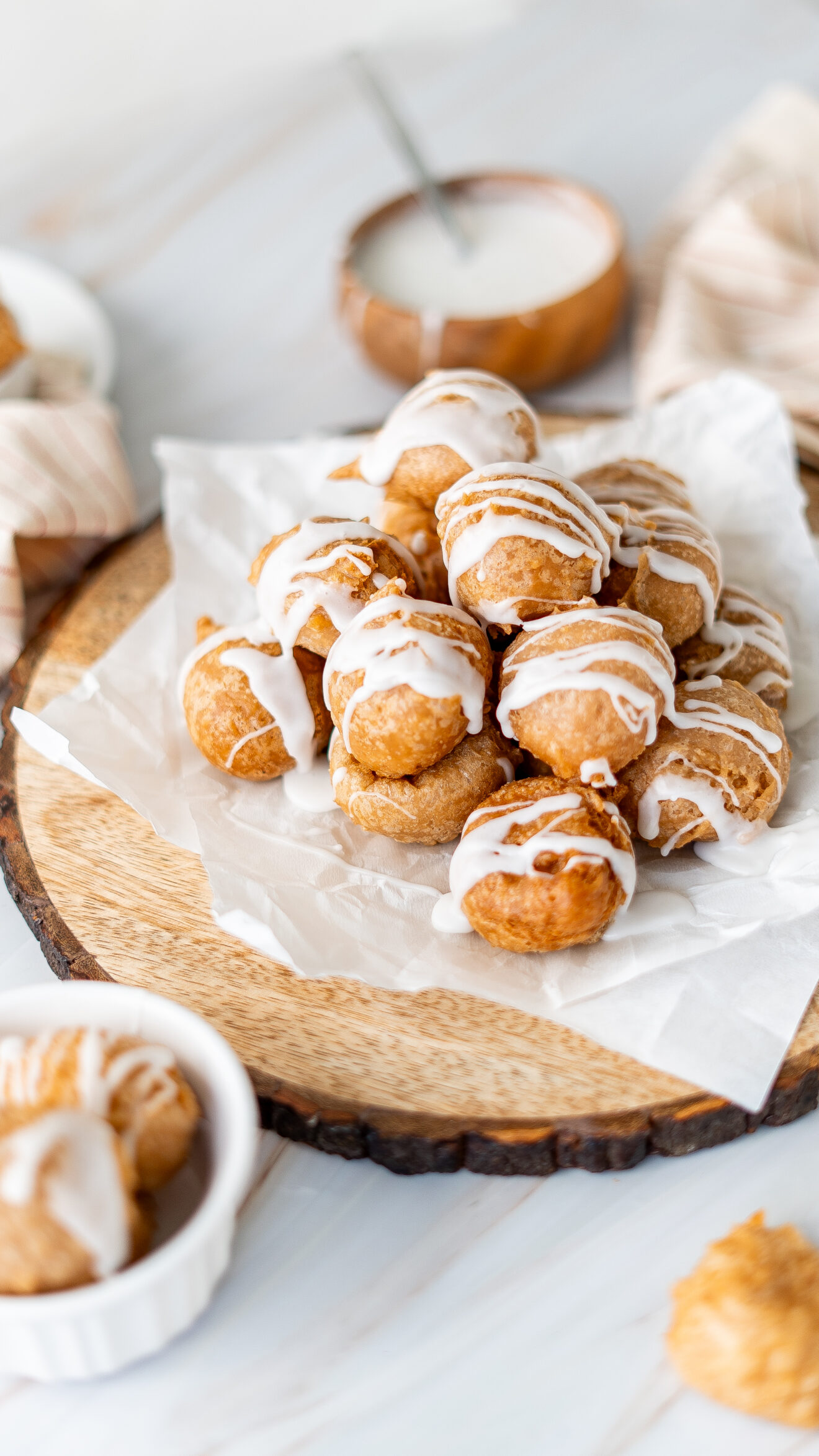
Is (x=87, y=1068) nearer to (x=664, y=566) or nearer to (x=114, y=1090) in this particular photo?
(x=114, y=1090)

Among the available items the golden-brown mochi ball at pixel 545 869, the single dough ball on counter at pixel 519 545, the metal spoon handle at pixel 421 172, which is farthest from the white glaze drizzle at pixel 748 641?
the metal spoon handle at pixel 421 172

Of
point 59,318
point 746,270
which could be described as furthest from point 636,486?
point 59,318

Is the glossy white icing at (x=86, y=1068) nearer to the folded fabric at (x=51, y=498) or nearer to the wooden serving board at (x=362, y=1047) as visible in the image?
the wooden serving board at (x=362, y=1047)

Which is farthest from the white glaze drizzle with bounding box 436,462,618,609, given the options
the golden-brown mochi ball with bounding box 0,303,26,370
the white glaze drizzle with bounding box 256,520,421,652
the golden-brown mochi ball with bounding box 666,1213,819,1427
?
the golden-brown mochi ball with bounding box 0,303,26,370

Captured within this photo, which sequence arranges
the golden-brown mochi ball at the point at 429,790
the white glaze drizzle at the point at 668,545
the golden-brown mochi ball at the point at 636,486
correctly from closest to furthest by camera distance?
the golden-brown mochi ball at the point at 429,790, the white glaze drizzle at the point at 668,545, the golden-brown mochi ball at the point at 636,486

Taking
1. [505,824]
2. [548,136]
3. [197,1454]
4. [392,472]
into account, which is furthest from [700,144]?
[197,1454]

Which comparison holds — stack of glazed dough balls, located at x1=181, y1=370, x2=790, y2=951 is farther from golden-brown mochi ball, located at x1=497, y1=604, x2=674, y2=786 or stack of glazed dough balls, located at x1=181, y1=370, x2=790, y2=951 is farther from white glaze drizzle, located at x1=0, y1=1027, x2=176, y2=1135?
white glaze drizzle, located at x1=0, y1=1027, x2=176, y2=1135

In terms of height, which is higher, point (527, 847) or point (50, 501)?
point (50, 501)
